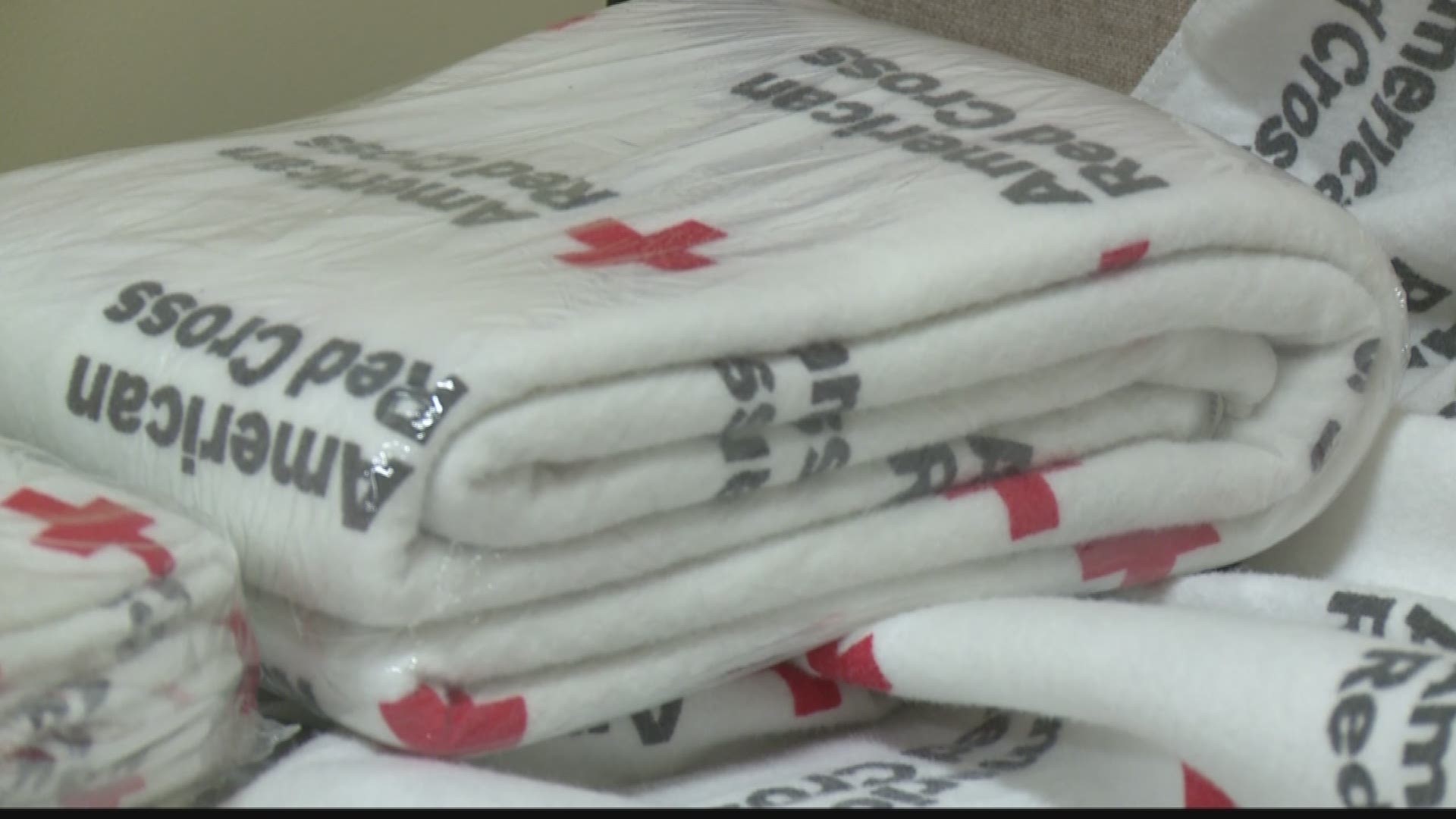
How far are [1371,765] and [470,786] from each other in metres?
0.23

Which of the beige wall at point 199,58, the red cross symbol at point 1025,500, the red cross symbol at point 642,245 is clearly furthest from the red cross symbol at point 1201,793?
the beige wall at point 199,58

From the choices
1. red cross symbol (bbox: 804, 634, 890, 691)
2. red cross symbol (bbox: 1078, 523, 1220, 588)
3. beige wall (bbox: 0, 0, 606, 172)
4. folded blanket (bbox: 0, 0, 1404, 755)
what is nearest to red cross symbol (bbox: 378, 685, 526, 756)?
folded blanket (bbox: 0, 0, 1404, 755)

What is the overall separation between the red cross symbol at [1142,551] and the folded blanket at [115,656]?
0.93 feet

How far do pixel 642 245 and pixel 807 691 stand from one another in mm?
160

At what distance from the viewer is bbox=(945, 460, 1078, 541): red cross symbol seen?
20.9 inches

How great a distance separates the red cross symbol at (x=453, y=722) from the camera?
0.45 m

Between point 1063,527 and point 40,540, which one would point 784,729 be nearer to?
point 1063,527

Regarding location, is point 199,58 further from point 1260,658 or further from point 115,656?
point 1260,658

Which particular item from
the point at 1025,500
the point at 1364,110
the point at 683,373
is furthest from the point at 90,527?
the point at 1364,110

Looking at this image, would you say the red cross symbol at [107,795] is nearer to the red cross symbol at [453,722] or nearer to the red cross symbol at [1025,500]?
the red cross symbol at [453,722]

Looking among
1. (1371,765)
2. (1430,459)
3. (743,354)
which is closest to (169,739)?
(743,354)

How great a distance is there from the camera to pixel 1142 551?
1.89 feet

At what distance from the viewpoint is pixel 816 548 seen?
498 mm

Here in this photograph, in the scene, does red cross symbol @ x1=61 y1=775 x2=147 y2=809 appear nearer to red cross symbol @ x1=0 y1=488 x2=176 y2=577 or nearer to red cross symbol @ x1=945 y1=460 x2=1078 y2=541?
red cross symbol @ x1=0 y1=488 x2=176 y2=577
